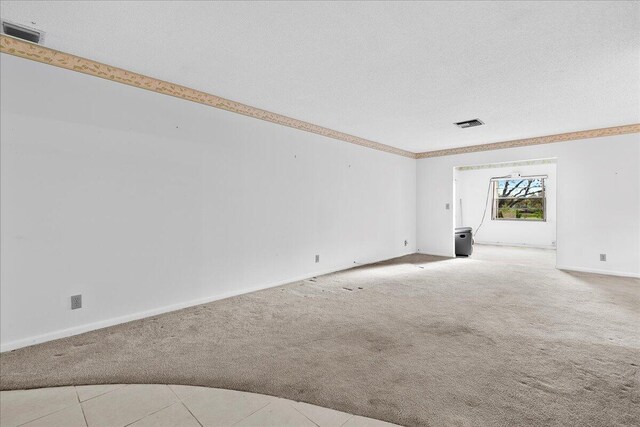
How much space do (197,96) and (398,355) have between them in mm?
3348

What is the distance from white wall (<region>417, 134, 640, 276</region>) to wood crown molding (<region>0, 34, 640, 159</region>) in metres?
0.13

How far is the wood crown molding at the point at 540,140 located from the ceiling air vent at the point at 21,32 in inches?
264

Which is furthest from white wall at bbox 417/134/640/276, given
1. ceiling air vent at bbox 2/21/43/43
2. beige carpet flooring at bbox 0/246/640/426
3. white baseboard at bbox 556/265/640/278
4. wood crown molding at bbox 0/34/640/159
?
ceiling air vent at bbox 2/21/43/43

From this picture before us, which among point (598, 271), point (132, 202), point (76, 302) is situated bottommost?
point (598, 271)

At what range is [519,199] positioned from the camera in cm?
944

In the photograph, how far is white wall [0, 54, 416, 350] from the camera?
2572 mm

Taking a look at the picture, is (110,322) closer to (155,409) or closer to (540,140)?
(155,409)

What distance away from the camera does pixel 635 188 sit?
4957mm

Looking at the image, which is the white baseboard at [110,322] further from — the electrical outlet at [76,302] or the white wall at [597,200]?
the white wall at [597,200]

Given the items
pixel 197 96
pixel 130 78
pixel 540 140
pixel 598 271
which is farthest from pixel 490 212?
pixel 130 78

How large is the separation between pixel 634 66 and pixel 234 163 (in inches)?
165

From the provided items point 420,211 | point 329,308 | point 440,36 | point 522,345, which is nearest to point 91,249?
point 329,308

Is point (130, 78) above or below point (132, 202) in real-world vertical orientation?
above

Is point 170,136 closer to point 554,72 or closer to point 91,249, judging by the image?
point 91,249
